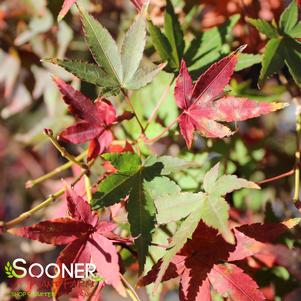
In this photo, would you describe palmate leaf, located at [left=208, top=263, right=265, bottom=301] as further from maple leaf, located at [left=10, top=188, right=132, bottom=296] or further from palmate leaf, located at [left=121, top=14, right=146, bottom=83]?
palmate leaf, located at [left=121, top=14, right=146, bottom=83]

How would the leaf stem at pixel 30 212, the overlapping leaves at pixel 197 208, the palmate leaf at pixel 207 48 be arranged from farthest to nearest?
the palmate leaf at pixel 207 48 → the leaf stem at pixel 30 212 → the overlapping leaves at pixel 197 208

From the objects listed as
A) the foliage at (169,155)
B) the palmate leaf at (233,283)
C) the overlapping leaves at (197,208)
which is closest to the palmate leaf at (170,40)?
the foliage at (169,155)

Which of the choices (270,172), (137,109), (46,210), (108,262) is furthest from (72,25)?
(108,262)

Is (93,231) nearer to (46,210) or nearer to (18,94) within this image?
(46,210)

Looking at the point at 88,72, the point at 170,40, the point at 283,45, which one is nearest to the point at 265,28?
the point at 283,45

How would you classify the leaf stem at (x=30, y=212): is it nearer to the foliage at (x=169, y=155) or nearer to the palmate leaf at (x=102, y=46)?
the foliage at (x=169, y=155)

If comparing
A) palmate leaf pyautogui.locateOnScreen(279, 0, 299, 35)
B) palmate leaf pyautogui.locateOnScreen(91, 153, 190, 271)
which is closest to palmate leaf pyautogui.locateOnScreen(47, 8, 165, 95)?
palmate leaf pyautogui.locateOnScreen(91, 153, 190, 271)

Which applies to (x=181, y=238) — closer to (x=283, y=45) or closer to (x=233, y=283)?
(x=233, y=283)
